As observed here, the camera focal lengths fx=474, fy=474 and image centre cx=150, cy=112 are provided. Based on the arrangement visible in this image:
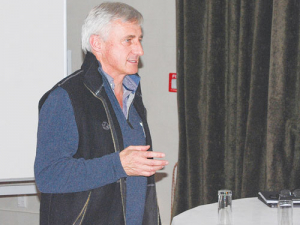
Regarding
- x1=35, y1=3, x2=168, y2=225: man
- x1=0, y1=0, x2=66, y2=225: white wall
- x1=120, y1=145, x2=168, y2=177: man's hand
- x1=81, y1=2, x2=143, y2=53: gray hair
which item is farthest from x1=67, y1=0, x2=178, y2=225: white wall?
x1=120, y1=145, x2=168, y2=177: man's hand

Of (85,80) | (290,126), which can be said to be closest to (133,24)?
(85,80)

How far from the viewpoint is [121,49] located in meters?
1.81

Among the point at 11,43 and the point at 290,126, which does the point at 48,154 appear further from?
the point at 290,126

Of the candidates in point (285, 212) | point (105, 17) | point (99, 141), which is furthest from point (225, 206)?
point (105, 17)

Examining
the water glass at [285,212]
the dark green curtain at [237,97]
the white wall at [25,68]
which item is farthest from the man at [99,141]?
the dark green curtain at [237,97]

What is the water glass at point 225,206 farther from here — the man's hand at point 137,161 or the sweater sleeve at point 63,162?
the sweater sleeve at point 63,162

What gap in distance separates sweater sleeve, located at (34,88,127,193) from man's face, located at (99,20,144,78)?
293 mm

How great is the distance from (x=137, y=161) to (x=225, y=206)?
327mm

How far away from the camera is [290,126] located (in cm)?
256

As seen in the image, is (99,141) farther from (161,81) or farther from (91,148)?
(161,81)

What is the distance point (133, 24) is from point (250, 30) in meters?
1.09

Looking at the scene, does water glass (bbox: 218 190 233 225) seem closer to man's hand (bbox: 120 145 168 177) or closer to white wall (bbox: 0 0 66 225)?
man's hand (bbox: 120 145 168 177)

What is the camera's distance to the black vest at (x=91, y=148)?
5.40ft

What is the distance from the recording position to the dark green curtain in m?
2.54
